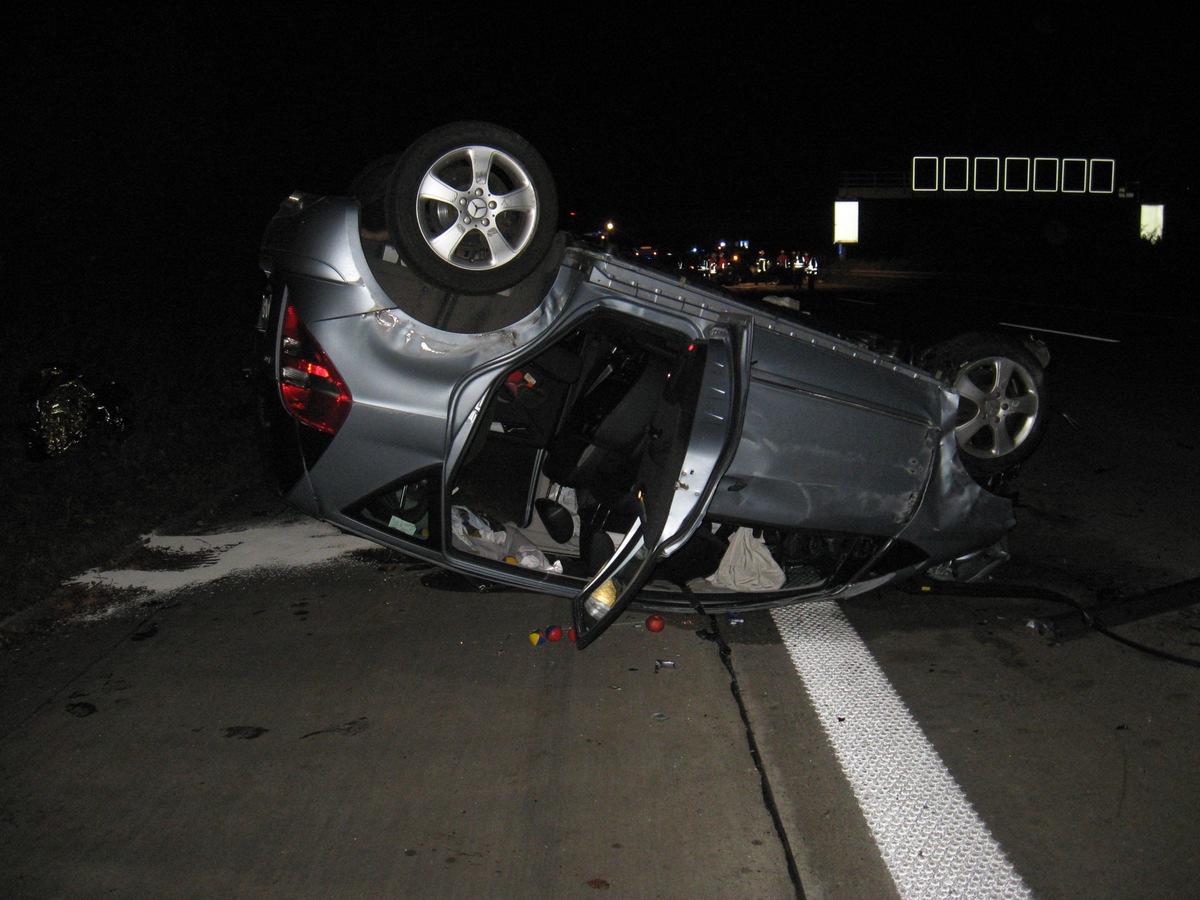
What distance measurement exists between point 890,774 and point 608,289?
7.21 ft

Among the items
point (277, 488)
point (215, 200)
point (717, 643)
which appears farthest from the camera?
point (215, 200)

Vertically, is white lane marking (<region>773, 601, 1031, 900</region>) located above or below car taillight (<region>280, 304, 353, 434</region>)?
below

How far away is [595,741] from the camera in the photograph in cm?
401

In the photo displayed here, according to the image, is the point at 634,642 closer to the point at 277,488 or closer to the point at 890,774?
the point at 890,774

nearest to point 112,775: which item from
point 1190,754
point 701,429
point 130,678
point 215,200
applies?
point 130,678

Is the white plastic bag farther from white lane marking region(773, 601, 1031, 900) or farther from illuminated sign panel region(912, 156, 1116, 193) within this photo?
illuminated sign panel region(912, 156, 1116, 193)

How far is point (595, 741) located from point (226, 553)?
11.0ft

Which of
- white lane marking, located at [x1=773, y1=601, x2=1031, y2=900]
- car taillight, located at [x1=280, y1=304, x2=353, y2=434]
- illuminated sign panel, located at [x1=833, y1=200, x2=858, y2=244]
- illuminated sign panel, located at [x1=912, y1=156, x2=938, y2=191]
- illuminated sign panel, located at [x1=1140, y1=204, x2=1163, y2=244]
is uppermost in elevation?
illuminated sign panel, located at [x1=912, y1=156, x2=938, y2=191]

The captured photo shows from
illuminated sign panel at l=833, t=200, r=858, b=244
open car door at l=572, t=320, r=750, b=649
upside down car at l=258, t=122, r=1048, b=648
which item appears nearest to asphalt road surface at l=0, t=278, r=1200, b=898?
upside down car at l=258, t=122, r=1048, b=648

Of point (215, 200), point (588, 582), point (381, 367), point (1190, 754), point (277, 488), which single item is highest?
point (215, 200)

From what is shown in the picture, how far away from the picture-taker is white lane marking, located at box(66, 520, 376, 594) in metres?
5.90

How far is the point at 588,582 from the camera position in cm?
440

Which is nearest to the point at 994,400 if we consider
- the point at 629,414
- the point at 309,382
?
the point at 629,414

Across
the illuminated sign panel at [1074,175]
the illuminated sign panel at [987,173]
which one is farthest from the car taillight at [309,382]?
the illuminated sign panel at [1074,175]
